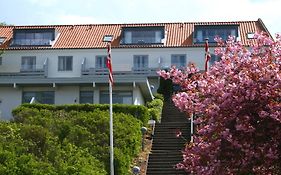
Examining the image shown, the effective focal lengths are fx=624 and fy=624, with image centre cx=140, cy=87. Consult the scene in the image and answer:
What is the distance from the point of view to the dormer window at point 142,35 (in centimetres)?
4981

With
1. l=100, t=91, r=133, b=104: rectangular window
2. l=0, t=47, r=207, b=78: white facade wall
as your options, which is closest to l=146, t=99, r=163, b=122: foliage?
l=100, t=91, r=133, b=104: rectangular window

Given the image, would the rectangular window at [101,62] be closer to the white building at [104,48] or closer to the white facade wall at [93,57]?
the white building at [104,48]

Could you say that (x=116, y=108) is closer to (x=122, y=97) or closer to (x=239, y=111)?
(x=122, y=97)

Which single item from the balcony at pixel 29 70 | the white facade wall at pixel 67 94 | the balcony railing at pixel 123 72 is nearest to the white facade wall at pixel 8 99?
the white facade wall at pixel 67 94

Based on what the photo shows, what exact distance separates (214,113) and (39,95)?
27.1 meters

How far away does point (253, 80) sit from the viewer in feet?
34.7

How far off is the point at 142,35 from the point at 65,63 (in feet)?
21.6

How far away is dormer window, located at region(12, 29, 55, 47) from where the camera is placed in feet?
164

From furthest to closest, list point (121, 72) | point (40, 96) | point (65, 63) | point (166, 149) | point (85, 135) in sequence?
point (65, 63), point (121, 72), point (40, 96), point (166, 149), point (85, 135)

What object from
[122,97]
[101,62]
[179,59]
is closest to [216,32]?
[179,59]

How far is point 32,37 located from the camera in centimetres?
5041

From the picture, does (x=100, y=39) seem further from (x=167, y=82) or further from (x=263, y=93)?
(x=263, y=93)

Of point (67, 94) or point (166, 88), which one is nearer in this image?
point (67, 94)

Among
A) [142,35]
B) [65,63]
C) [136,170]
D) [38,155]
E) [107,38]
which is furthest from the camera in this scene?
[107,38]
